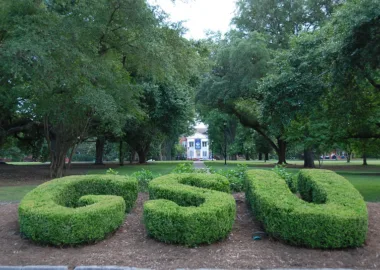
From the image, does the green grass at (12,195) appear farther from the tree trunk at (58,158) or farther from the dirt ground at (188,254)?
the tree trunk at (58,158)

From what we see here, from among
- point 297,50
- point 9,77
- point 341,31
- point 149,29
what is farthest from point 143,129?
Result: point 341,31

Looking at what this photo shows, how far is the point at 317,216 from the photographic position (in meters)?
5.07

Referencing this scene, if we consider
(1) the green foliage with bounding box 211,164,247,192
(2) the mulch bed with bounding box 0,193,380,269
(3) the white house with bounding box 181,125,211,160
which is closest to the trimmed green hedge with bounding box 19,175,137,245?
(2) the mulch bed with bounding box 0,193,380,269

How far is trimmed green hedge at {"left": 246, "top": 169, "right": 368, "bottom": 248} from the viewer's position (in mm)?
5020

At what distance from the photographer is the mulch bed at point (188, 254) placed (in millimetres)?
4734

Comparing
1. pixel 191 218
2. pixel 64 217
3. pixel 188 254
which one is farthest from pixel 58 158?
pixel 188 254

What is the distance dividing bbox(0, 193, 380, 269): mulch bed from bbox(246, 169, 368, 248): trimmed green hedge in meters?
0.18

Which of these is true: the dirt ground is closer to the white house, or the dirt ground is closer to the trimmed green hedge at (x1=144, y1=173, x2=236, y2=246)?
the trimmed green hedge at (x1=144, y1=173, x2=236, y2=246)

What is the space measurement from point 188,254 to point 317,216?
6.69ft

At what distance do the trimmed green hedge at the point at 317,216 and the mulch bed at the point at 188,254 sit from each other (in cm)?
18

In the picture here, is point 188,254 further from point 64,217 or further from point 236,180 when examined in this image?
point 236,180

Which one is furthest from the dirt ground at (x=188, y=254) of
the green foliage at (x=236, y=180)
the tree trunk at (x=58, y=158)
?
the tree trunk at (x=58, y=158)

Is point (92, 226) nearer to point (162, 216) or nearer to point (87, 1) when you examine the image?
point (162, 216)

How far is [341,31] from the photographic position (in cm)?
951
